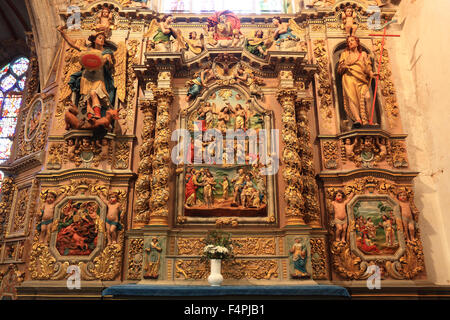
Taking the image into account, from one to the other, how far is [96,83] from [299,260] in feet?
20.3

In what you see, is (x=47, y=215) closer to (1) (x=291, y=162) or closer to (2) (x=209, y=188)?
(2) (x=209, y=188)

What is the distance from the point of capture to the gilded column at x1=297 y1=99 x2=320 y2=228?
7.99 m

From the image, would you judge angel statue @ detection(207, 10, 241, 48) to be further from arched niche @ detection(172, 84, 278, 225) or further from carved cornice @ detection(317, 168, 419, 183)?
carved cornice @ detection(317, 168, 419, 183)

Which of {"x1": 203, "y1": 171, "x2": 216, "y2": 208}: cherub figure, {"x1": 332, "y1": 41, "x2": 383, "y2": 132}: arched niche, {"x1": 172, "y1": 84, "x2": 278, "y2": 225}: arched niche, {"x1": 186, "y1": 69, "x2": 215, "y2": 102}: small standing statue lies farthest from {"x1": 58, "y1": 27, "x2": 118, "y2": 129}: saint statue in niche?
{"x1": 332, "y1": 41, "x2": 383, "y2": 132}: arched niche

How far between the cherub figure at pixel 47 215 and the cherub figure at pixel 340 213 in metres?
6.18

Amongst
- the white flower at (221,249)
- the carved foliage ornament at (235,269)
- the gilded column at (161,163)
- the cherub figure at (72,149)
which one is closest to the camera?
the white flower at (221,249)

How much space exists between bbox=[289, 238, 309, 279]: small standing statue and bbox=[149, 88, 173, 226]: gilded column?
2637 mm

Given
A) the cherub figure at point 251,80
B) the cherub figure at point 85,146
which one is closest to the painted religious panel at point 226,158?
the cherub figure at point 251,80

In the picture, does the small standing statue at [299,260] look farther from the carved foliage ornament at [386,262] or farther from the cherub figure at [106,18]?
the cherub figure at [106,18]

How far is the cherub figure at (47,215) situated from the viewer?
310 inches

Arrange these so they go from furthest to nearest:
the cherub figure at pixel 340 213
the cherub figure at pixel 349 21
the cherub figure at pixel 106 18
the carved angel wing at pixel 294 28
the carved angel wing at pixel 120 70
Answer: the cherub figure at pixel 106 18
the cherub figure at pixel 349 21
the carved angel wing at pixel 294 28
the carved angel wing at pixel 120 70
the cherub figure at pixel 340 213

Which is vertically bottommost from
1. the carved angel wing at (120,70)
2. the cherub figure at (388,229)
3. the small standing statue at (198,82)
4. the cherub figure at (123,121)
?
the cherub figure at (388,229)

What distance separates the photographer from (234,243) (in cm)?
754
